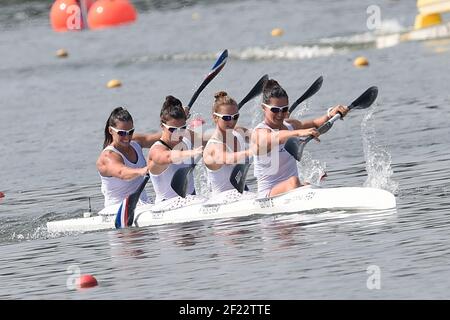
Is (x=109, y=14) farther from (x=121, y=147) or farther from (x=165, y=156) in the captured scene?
(x=165, y=156)

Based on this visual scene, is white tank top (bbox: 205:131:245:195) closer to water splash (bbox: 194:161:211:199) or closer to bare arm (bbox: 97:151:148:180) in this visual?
bare arm (bbox: 97:151:148:180)

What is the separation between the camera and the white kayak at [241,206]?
18.7 meters

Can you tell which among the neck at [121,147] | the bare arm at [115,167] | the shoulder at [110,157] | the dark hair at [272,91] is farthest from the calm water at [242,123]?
the dark hair at [272,91]

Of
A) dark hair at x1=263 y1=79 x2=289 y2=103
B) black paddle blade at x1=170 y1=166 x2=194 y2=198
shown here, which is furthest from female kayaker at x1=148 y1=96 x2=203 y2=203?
dark hair at x1=263 y1=79 x2=289 y2=103

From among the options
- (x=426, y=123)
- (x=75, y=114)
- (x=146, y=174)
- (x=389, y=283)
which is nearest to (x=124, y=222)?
(x=146, y=174)

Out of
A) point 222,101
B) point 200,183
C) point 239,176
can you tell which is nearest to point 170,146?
point 239,176

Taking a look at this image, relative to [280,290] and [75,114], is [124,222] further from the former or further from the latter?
[75,114]

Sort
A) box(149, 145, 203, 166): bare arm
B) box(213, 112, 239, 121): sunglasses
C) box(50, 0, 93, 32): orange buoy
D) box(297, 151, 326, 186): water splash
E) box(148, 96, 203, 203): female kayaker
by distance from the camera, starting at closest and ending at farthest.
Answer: box(213, 112, 239, 121): sunglasses
box(149, 145, 203, 166): bare arm
box(148, 96, 203, 203): female kayaker
box(297, 151, 326, 186): water splash
box(50, 0, 93, 32): orange buoy

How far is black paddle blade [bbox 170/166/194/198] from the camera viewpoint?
19594mm

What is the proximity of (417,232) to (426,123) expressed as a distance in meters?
10.5

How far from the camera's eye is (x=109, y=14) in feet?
152

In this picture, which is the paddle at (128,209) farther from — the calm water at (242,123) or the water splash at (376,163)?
the water splash at (376,163)

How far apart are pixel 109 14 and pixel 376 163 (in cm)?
2447

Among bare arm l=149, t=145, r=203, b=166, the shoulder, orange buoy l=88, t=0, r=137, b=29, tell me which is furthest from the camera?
orange buoy l=88, t=0, r=137, b=29
